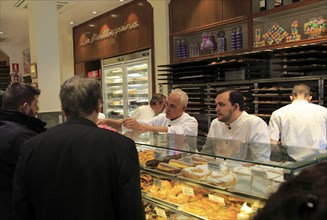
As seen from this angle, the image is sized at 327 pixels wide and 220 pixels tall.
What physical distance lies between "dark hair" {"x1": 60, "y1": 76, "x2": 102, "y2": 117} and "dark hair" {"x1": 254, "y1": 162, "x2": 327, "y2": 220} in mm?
1121

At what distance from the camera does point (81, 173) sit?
1443 millimetres

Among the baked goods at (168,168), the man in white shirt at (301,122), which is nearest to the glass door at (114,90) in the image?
the man in white shirt at (301,122)

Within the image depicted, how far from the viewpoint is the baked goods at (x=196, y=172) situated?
2109 millimetres

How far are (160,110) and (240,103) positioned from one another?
214cm

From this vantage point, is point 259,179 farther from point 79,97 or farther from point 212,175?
point 79,97

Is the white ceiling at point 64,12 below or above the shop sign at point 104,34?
above

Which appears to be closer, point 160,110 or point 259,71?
point 259,71

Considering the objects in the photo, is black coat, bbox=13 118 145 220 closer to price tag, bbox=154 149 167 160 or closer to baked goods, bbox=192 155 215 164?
baked goods, bbox=192 155 215 164

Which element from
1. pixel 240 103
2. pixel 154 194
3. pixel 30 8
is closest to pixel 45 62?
pixel 30 8

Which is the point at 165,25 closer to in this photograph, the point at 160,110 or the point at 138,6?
the point at 138,6

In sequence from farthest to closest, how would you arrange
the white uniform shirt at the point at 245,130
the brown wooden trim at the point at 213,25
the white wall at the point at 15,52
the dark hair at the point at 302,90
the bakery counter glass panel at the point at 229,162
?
1. the white wall at the point at 15,52
2. the brown wooden trim at the point at 213,25
3. the dark hair at the point at 302,90
4. the white uniform shirt at the point at 245,130
5. the bakery counter glass panel at the point at 229,162

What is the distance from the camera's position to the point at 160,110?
525cm

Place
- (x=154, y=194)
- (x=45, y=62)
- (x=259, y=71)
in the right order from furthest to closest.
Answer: (x=45, y=62) < (x=259, y=71) < (x=154, y=194)

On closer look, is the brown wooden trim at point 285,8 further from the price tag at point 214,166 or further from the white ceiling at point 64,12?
the white ceiling at point 64,12
